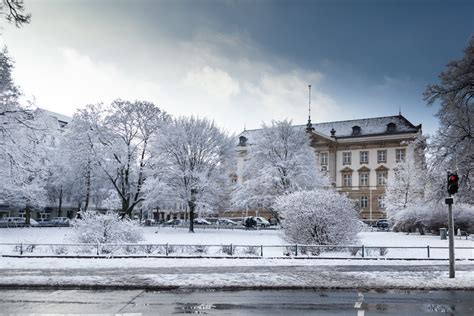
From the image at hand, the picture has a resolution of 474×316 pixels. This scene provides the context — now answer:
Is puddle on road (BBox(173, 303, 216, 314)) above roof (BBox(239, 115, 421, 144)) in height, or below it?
below

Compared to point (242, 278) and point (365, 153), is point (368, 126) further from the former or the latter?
point (242, 278)

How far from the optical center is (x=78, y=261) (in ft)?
58.8

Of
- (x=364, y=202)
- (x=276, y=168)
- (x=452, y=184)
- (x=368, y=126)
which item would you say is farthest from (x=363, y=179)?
(x=452, y=184)

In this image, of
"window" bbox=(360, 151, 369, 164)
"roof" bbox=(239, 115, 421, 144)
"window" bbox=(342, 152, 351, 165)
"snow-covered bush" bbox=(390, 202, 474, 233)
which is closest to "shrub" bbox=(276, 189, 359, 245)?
"snow-covered bush" bbox=(390, 202, 474, 233)

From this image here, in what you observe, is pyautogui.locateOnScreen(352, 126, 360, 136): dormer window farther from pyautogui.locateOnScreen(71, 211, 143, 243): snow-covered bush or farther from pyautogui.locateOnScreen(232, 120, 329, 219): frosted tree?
pyautogui.locateOnScreen(71, 211, 143, 243): snow-covered bush

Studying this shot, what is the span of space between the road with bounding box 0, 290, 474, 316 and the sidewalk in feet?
2.10

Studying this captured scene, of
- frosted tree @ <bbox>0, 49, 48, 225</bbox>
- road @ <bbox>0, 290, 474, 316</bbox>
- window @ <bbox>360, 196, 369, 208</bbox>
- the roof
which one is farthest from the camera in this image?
window @ <bbox>360, 196, 369, 208</bbox>

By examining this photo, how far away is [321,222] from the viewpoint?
2300cm

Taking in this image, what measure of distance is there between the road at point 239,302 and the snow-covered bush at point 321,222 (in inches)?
404

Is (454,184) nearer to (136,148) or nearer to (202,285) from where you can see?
(202,285)

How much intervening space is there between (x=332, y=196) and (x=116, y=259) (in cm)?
1189

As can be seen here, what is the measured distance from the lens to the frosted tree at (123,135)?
45531 mm

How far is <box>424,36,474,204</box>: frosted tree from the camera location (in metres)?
26.1

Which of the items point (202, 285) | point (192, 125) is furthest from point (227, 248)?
point (192, 125)
